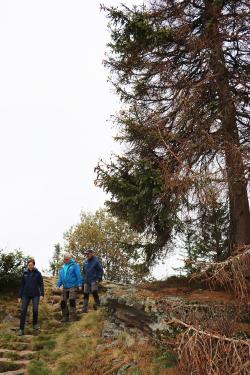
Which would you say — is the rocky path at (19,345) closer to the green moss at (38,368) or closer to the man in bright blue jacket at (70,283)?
the green moss at (38,368)

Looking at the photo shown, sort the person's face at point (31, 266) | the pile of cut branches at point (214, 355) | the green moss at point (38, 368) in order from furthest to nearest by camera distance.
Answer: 1. the person's face at point (31, 266)
2. the green moss at point (38, 368)
3. the pile of cut branches at point (214, 355)

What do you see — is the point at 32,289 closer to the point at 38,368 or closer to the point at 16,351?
the point at 16,351

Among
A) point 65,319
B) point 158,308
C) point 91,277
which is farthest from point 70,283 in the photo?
point 158,308

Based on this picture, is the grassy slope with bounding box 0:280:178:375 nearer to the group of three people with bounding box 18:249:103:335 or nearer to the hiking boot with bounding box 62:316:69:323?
the hiking boot with bounding box 62:316:69:323

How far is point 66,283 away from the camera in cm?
1248

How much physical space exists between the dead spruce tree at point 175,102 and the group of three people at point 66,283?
1.96 meters

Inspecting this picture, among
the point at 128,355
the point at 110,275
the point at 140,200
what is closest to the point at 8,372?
the point at 128,355

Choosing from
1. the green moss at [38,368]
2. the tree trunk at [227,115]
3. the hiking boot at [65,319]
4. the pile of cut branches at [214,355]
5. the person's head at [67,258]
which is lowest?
the green moss at [38,368]

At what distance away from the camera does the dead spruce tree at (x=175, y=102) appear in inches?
442

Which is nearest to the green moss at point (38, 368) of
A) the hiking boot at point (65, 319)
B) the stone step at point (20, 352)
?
the stone step at point (20, 352)

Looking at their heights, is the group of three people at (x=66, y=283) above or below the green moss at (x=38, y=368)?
above

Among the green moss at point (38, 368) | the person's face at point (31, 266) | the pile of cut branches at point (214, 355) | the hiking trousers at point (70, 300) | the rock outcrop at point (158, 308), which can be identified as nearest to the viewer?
the pile of cut branches at point (214, 355)

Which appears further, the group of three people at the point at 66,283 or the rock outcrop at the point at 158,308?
the group of three people at the point at 66,283

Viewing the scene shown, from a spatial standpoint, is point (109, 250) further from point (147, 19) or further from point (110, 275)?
point (147, 19)
